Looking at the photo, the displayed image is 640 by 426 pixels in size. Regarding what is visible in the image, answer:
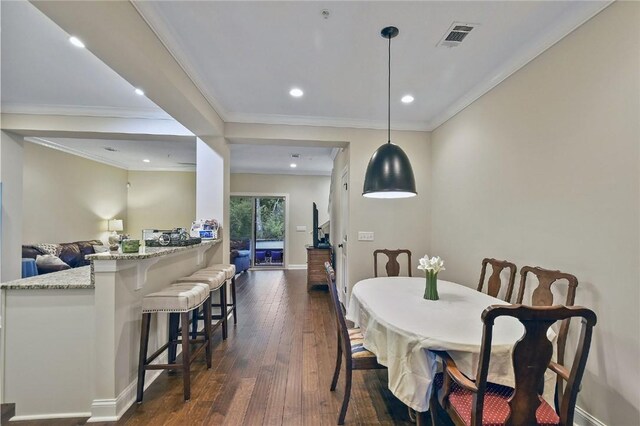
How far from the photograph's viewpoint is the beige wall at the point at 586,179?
1.54 m

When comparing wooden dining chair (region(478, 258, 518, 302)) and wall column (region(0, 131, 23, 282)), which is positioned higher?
wall column (region(0, 131, 23, 282))

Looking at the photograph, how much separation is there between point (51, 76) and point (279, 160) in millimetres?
4046

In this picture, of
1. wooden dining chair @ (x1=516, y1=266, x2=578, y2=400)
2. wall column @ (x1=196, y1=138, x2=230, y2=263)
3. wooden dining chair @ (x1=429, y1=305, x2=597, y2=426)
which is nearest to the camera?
wooden dining chair @ (x1=429, y1=305, x2=597, y2=426)

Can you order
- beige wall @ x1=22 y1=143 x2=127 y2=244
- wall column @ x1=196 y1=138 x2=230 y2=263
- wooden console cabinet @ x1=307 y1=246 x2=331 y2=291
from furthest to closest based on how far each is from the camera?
wooden console cabinet @ x1=307 y1=246 x2=331 y2=291 → beige wall @ x1=22 y1=143 x2=127 y2=244 → wall column @ x1=196 y1=138 x2=230 y2=263

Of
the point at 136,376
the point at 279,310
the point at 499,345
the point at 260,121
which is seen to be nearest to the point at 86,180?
the point at 260,121

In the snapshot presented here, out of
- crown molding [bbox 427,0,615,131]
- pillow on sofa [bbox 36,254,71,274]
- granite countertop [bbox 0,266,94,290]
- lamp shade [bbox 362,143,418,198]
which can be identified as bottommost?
pillow on sofa [bbox 36,254,71,274]

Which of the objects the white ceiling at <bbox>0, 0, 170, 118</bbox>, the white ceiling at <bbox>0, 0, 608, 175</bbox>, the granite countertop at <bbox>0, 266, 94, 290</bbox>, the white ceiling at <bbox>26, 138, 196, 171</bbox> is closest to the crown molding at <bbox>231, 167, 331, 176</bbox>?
the white ceiling at <bbox>26, 138, 196, 171</bbox>

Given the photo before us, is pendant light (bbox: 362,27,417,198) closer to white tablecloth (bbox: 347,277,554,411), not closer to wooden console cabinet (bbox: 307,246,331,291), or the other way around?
white tablecloth (bbox: 347,277,554,411)

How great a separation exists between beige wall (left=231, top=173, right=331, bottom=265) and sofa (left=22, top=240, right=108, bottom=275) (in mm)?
3498

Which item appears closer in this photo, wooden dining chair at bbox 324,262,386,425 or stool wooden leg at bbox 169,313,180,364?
wooden dining chair at bbox 324,262,386,425

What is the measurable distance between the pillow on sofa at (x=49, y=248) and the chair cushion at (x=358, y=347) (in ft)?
18.1

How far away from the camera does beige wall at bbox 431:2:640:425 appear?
1541mm

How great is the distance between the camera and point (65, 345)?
1927 millimetres

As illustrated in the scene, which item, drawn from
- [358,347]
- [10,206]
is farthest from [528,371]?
[10,206]
